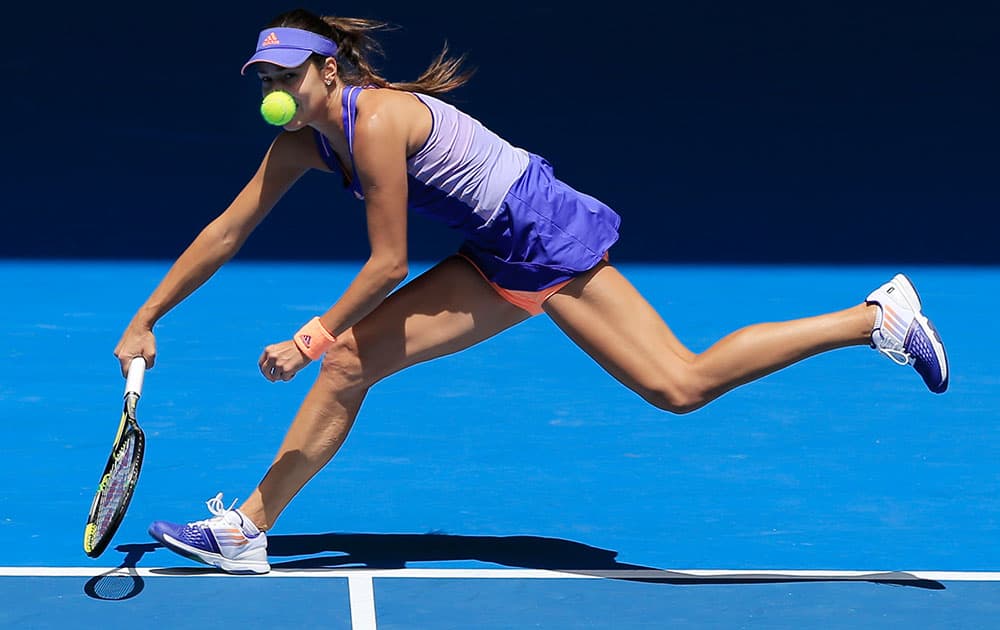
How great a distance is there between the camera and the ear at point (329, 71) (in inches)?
204

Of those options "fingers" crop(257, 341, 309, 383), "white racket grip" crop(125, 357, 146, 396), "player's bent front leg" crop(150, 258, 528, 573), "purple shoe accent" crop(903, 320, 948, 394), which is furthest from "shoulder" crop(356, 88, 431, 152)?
"purple shoe accent" crop(903, 320, 948, 394)

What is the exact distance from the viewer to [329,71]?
5188 millimetres

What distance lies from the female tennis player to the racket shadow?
15 centimetres

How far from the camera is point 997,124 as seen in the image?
12.3 metres

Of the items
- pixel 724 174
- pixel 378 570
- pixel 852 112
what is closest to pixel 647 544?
pixel 378 570

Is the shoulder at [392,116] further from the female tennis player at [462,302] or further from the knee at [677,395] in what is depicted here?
the knee at [677,395]

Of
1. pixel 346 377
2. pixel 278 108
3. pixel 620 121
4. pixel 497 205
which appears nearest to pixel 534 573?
pixel 346 377

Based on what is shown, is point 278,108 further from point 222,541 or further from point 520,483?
point 520,483

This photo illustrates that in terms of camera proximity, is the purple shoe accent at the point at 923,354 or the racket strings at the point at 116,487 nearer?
the racket strings at the point at 116,487

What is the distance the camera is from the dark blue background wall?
1027cm

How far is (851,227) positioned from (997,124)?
2.43 meters

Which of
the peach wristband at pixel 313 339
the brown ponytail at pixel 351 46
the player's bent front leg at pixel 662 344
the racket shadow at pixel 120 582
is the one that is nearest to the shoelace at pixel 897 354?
the player's bent front leg at pixel 662 344

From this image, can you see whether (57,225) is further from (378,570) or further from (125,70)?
(378,570)

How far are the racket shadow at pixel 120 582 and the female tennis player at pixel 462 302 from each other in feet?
0.49
